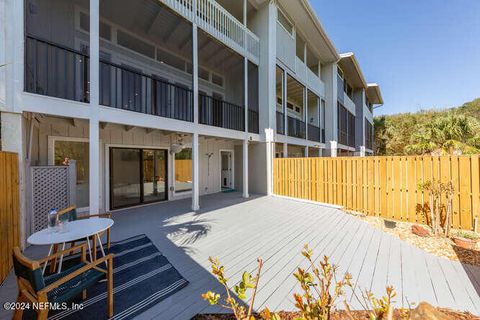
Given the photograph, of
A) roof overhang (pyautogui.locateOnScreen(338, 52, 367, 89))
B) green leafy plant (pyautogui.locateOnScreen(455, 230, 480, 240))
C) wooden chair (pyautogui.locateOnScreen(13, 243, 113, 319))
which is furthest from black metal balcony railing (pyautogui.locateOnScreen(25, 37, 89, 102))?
roof overhang (pyautogui.locateOnScreen(338, 52, 367, 89))

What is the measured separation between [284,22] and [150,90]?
8.18 meters

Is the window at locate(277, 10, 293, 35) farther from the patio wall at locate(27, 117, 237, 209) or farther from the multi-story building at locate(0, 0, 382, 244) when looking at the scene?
the patio wall at locate(27, 117, 237, 209)

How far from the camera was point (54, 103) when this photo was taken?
4020 millimetres

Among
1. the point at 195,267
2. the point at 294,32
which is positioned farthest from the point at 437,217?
the point at 294,32

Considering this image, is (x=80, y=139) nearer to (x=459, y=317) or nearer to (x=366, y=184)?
(x=459, y=317)

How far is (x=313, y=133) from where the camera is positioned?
1418 centimetres

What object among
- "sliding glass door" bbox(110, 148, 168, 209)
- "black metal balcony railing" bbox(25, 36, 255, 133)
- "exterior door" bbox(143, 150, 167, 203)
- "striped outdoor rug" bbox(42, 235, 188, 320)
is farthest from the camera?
"exterior door" bbox(143, 150, 167, 203)

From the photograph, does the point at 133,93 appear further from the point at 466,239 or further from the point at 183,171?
the point at 466,239

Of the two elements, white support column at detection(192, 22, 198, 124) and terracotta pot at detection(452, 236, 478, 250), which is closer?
terracotta pot at detection(452, 236, 478, 250)

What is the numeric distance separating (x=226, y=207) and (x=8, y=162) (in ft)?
17.6

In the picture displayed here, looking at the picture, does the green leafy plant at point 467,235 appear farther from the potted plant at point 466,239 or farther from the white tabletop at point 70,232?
the white tabletop at point 70,232

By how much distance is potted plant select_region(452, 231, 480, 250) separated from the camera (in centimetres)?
415

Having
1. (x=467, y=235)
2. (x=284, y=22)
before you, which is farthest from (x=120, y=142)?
(x=284, y=22)

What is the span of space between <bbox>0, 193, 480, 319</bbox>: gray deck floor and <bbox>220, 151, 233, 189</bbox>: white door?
4817 mm
